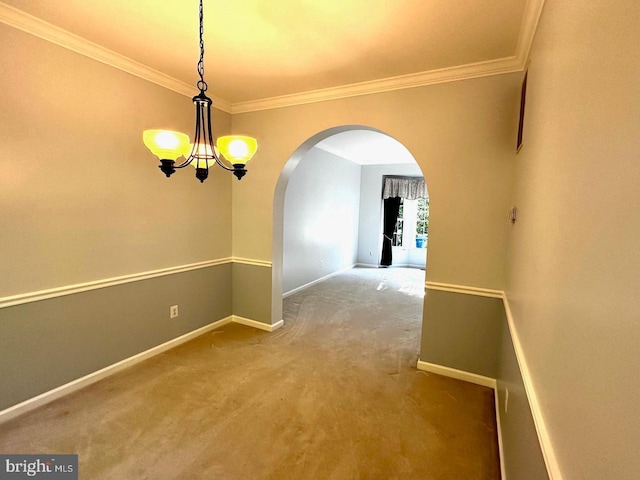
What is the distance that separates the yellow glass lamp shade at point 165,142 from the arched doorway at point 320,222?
6.09 ft

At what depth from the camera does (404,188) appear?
303 inches

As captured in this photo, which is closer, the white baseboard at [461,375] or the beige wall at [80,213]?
the beige wall at [80,213]

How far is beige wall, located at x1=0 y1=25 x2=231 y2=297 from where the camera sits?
6.59 feet

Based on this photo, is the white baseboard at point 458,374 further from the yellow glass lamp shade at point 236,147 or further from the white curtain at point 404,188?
the white curtain at point 404,188

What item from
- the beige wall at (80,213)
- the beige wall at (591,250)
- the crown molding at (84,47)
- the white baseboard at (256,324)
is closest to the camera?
the beige wall at (591,250)

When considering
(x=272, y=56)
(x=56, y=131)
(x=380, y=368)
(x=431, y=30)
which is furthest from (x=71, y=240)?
(x=431, y=30)

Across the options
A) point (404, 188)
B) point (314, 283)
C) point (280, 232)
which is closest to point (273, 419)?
point (280, 232)

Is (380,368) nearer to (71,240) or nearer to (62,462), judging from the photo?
(62,462)

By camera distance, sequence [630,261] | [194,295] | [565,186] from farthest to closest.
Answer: [194,295] → [565,186] → [630,261]

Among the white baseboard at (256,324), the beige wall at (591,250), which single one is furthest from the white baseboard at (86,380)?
the beige wall at (591,250)

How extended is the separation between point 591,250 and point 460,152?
2.12m

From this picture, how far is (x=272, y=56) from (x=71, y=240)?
6.63ft

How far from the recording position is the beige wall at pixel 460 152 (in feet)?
8.09

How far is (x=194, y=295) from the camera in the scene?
3.37 m
